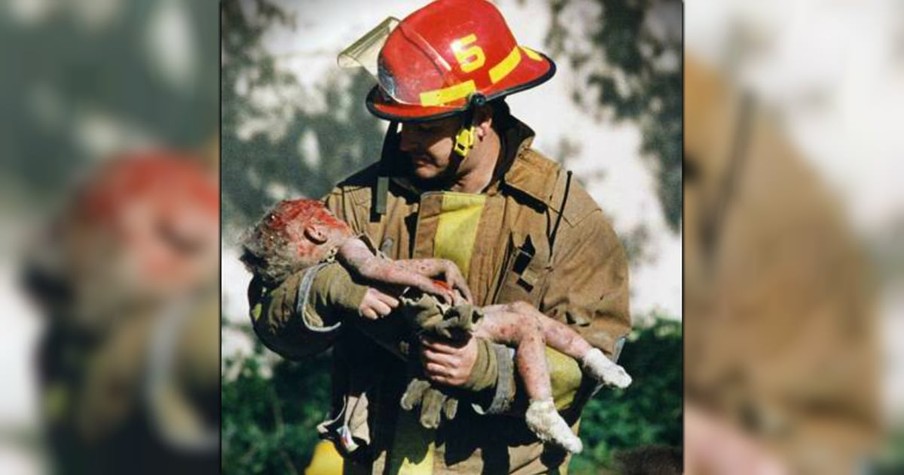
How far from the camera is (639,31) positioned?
22.2 ft

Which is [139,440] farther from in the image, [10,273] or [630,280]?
[630,280]

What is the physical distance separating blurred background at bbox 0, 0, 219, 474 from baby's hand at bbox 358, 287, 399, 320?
0.63 m

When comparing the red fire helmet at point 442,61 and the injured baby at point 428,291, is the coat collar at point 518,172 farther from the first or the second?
the injured baby at point 428,291

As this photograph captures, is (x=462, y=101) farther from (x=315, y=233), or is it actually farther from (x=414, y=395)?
(x=414, y=395)

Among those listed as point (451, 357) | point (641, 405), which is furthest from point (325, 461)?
point (641, 405)

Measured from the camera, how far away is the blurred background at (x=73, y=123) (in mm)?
6727

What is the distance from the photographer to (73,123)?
22.2 ft

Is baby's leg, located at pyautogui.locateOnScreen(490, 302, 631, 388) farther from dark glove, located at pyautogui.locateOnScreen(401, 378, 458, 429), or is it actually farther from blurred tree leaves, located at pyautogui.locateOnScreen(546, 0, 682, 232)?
blurred tree leaves, located at pyautogui.locateOnScreen(546, 0, 682, 232)

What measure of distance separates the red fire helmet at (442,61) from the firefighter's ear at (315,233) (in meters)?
0.42

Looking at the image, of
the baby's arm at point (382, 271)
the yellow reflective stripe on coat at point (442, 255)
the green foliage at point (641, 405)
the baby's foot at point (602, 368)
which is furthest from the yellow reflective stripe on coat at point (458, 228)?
the green foliage at point (641, 405)

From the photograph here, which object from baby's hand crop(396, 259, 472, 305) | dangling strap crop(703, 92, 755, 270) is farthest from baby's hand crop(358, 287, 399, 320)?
dangling strap crop(703, 92, 755, 270)

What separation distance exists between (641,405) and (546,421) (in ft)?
1.30

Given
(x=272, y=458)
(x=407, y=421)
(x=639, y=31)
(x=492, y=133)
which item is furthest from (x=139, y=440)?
(x=639, y=31)

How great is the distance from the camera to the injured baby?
21.2 feet
